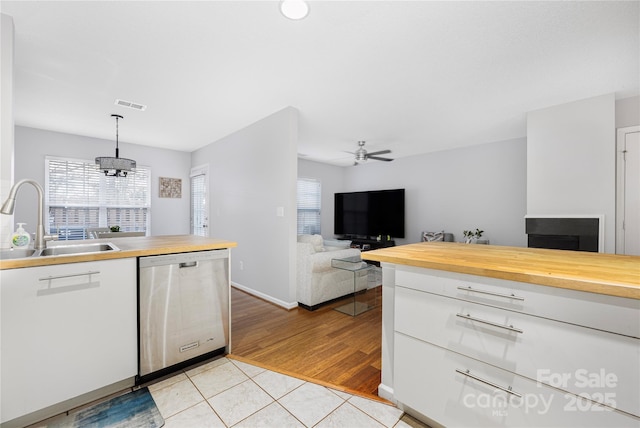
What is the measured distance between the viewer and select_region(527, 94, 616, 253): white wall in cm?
278

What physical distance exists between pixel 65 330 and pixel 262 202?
2.42 m

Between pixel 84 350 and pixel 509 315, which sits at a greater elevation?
pixel 509 315

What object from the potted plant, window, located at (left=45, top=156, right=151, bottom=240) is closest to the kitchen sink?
window, located at (left=45, top=156, right=151, bottom=240)

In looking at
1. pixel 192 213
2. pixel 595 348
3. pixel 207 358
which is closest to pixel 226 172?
pixel 192 213

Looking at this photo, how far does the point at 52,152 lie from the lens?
13.9 feet

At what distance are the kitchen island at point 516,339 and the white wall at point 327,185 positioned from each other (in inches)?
214


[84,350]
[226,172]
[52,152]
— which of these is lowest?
[84,350]

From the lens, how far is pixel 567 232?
115 inches

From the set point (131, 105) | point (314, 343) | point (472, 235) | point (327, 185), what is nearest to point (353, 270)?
point (314, 343)

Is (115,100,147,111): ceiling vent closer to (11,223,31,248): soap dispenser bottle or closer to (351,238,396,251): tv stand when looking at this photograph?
(11,223,31,248): soap dispenser bottle

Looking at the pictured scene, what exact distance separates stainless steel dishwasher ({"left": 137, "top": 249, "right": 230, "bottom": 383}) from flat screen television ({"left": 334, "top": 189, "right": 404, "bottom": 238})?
4.66m

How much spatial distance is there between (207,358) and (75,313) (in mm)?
959

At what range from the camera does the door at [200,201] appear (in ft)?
16.8

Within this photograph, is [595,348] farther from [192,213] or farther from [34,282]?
[192,213]
